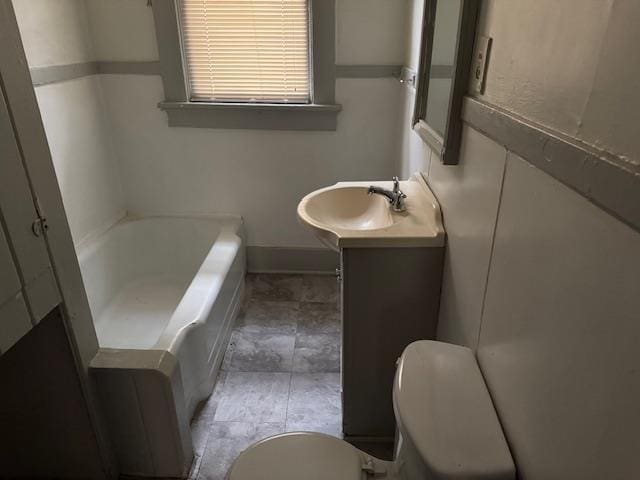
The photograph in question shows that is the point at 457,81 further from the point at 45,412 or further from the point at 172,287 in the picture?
the point at 172,287

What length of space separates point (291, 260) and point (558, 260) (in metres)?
2.25

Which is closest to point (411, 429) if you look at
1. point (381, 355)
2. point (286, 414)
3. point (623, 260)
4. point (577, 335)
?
point (577, 335)

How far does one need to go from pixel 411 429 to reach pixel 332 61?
198 centimetres

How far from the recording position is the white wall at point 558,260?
0.55 metres

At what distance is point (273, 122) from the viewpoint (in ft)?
8.22

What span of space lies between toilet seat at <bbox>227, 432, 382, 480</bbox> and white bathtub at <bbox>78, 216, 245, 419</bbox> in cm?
53

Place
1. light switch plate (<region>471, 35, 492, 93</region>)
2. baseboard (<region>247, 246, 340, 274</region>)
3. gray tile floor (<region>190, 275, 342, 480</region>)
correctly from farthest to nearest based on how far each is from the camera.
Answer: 1. baseboard (<region>247, 246, 340, 274</region>)
2. gray tile floor (<region>190, 275, 342, 480</region>)
3. light switch plate (<region>471, 35, 492, 93</region>)

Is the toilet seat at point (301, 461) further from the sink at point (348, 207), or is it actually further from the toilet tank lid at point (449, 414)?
the sink at point (348, 207)

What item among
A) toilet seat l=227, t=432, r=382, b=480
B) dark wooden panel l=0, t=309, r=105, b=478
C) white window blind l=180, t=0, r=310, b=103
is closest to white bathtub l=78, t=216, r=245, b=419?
dark wooden panel l=0, t=309, r=105, b=478

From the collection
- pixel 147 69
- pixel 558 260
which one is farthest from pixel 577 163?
pixel 147 69

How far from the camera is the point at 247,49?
2375mm

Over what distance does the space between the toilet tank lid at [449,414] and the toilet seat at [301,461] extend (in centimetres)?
27

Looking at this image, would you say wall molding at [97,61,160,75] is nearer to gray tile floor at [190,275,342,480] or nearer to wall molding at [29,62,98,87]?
wall molding at [29,62,98,87]

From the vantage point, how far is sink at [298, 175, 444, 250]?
1.38m
